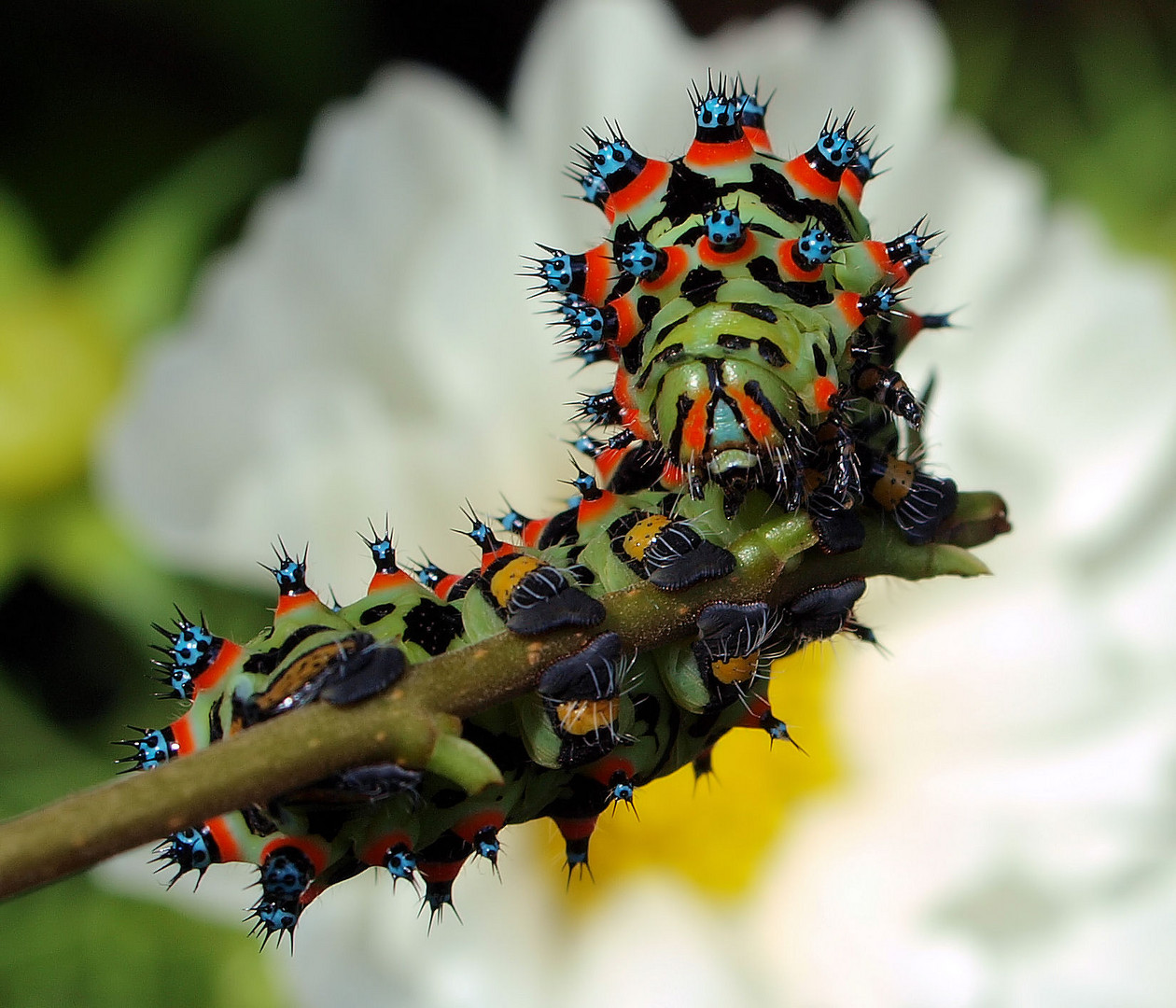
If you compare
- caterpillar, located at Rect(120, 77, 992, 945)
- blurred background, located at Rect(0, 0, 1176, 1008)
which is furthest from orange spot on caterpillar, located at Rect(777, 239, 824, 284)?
blurred background, located at Rect(0, 0, 1176, 1008)

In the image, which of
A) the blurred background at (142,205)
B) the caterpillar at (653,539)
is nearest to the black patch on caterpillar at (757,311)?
the caterpillar at (653,539)

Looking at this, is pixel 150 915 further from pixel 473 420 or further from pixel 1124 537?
pixel 1124 537

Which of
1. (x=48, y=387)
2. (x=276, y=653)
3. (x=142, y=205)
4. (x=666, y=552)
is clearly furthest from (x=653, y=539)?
(x=142, y=205)

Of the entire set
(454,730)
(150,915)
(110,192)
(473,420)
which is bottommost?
(454,730)

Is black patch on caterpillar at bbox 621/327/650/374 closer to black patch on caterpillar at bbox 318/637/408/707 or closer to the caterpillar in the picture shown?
the caterpillar

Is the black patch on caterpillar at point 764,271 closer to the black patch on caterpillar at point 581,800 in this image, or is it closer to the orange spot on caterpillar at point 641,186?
the orange spot on caterpillar at point 641,186

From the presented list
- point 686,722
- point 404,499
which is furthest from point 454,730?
point 404,499
